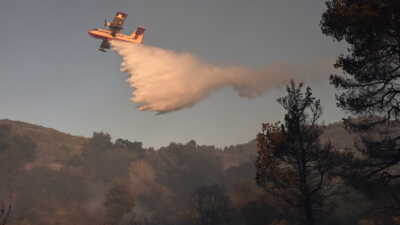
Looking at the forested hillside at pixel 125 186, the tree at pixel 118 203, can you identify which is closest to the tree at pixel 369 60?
the forested hillside at pixel 125 186

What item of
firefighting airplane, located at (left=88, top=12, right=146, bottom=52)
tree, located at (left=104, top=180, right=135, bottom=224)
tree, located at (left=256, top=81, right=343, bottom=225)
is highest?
firefighting airplane, located at (left=88, top=12, right=146, bottom=52)

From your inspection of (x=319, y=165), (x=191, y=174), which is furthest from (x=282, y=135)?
(x=191, y=174)

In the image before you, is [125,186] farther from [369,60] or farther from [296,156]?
[369,60]

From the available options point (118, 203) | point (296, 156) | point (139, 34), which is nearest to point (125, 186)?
point (118, 203)

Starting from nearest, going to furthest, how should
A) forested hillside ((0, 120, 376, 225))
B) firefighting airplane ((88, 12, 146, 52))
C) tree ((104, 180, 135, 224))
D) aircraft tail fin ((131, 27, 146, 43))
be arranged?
firefighting airplane ((88, 12, 146, 52)) → aircraft tail fin ((131, 27, 146, 43)) → forested hillside ((0, 120, 376, 225)) → tree ((104, 180, 135, 224))

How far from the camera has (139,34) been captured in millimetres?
62219

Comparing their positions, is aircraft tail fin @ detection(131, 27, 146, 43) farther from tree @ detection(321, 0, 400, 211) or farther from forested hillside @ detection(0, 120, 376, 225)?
tree @ detection(321, 0, 400, 211)

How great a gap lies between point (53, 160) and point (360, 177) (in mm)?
168252

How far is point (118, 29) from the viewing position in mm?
54125

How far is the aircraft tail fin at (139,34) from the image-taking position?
59825 millimetres

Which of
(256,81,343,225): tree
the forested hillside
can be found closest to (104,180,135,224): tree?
the forested hillside

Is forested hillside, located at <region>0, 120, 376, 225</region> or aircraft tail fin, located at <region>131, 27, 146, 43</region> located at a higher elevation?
aircraft tail fin, located at <region>131, 27, 146, 43</region>

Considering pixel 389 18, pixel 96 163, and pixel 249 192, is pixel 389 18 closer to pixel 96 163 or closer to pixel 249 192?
pixel 249 192

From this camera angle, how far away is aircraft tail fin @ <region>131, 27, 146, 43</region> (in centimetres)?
5983
